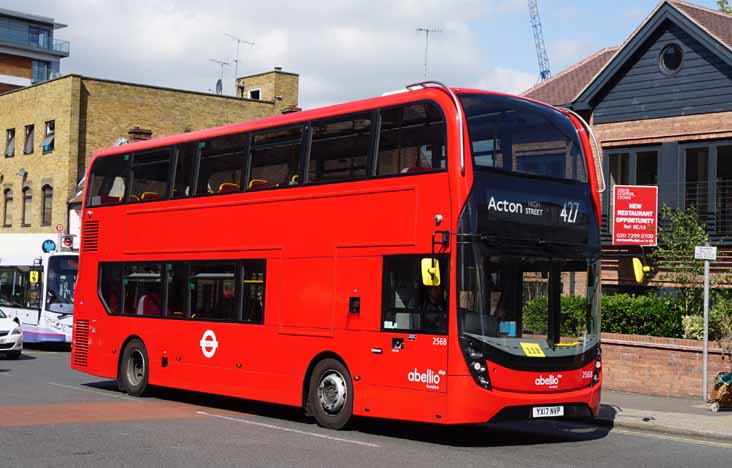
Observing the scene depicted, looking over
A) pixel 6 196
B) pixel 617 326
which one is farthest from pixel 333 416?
pixel 6 196

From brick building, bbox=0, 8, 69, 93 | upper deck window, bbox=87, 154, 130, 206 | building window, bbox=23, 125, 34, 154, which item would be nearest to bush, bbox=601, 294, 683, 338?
upper deck window, bbox=87, 154, 130, 206

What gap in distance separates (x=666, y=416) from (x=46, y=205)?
1438 inches

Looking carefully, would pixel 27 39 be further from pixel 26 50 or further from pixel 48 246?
pixel 48 246

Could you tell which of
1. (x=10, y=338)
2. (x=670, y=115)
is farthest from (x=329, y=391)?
(x=10, y=338)

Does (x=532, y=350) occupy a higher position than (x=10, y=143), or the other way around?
(x=10, y=143)

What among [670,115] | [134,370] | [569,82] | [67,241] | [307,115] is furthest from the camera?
[67,241]

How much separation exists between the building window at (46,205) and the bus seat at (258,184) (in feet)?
108

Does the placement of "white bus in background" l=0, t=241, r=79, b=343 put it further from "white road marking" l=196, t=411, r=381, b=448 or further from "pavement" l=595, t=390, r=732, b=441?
"pavement" l=595, t=390, r=732, b=441

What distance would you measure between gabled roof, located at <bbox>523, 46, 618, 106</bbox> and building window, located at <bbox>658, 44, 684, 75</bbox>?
258 cm

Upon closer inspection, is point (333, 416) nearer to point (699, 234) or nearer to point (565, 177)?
point (565, 177)

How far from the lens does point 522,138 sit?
13.5 metres

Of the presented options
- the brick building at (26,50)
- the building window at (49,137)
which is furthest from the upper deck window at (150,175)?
the brick building at (26,50)

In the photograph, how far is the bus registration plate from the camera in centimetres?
1292

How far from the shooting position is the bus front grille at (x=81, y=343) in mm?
20188
